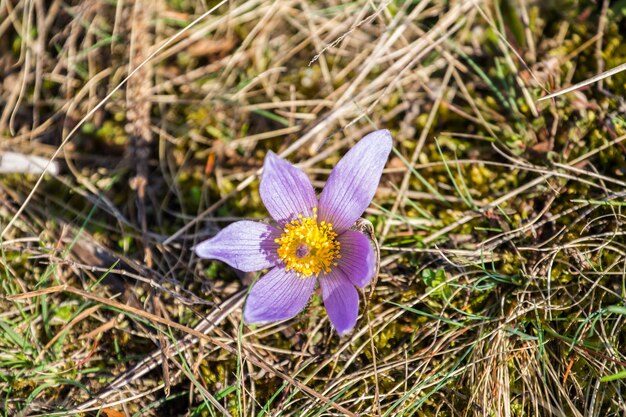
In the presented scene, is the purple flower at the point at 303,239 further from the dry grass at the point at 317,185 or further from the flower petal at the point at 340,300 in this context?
the dry grass at the point at 317,185

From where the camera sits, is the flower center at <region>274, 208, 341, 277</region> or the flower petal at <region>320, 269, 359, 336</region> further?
the flower center at <region>274, 208, 341, 277</region>

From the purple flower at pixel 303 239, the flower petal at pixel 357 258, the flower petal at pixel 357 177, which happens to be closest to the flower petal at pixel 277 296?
the purple flower at pixel 303 239

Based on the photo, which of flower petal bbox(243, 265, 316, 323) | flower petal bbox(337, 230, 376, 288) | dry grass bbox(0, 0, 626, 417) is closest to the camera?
flower petal bbox(337, 230, 376, 288)

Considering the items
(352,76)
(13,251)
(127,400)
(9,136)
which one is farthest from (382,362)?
(9,136)

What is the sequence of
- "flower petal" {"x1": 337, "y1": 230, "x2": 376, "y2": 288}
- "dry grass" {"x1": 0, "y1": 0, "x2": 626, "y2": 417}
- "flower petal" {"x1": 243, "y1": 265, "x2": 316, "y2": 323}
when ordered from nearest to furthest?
1. "flower petal" {"x1": 337, "y1": 230, "x2": 376, "y2": 288}
2. "flower petal" {"x1": 243, "y1": 265, "x2": 316, "y2": 323}
3. "dry grass" {"x1": 0, "y1": 0, "x2": 626, "y2": 417}

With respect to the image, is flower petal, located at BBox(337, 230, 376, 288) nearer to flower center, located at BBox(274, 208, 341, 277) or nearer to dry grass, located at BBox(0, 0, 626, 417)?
flower center, located at BBox(274, 208, 341, 277)

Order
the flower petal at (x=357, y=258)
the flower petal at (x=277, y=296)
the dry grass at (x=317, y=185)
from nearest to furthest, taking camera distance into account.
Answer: the flower petal at (x=357, y=258) < the flower petal at (x=277, y=296) < the dry grass at (x=317, y=185)

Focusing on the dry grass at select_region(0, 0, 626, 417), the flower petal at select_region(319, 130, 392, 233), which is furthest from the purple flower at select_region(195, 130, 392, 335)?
the dry grass at select_region(0, 0, 626, 417)
